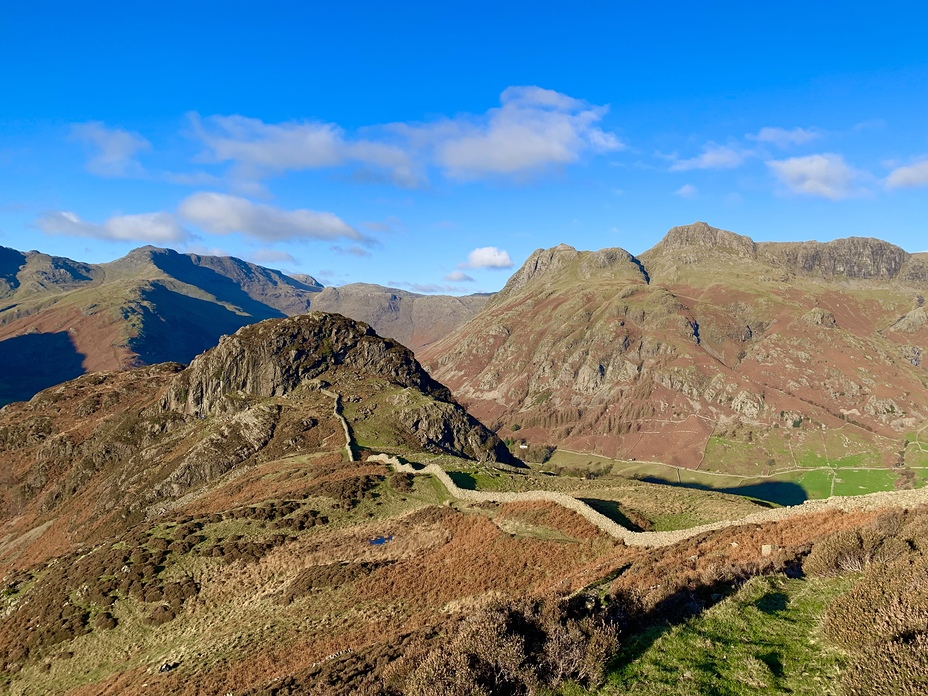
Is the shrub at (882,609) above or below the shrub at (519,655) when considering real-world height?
above

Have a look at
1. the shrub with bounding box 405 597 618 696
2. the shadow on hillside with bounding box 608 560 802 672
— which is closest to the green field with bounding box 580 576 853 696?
the shadow on hillside with bounding box 608 560 802 672

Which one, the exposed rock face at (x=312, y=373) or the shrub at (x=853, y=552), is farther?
the exposed rock face at (x=312, y=373)

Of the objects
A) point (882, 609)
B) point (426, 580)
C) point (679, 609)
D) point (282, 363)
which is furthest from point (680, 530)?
point (282, 363)

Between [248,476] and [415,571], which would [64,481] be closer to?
[248,476]

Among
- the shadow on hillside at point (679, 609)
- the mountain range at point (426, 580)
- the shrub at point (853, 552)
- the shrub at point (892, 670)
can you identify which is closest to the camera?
the shrub at point (892, 670)

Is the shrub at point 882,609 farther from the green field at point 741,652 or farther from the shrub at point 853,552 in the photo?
the shrub at point 853,552

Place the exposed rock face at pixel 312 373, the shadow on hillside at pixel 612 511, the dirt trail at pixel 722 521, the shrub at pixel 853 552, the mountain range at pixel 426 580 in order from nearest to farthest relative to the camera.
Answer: the mountain range at pixel 426 580 < the shrub at pixel 853 552 < the dirt trail at pixel 722 521 < the shadow on hillside at pixel 612 511 < the exposed rock face at pixel 312 373

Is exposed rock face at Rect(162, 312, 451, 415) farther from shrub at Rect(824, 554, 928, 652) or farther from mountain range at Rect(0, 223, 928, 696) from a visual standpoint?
shrub at Rect(824, 554, 928, 652)

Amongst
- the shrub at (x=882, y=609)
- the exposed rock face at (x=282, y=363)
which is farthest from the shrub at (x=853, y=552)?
the exposed rock face at (x=282, y=363)

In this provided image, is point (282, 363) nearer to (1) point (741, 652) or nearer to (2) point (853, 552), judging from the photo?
(2) point (853, 552)
